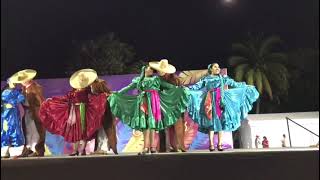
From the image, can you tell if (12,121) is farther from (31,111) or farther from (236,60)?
(236,60)

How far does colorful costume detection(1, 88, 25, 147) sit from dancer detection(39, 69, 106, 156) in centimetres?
45

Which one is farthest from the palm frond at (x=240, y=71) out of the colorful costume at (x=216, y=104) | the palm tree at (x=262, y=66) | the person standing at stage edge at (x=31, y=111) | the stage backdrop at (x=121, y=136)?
the person standing at stage edge at (x=31, y=111)

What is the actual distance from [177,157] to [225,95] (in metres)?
2.79

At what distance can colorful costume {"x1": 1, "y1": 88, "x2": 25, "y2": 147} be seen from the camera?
28.6 ft

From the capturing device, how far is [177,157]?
6.09m

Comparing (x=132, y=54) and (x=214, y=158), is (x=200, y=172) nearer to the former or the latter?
(x=214, y=158)

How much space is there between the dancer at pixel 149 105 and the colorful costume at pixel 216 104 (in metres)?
0.25

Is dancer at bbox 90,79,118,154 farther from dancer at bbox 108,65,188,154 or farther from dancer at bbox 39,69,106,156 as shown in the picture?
dancer at bbox 108,65,188,154

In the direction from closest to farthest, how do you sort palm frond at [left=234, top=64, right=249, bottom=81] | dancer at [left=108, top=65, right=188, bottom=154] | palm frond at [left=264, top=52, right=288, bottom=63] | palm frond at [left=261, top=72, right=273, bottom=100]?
dancer at [left=108, top=65, right=188, bottom=154] < palm frond at [left=261, top=72, right=273, bottom=100] < palm frond at [left=234, top=64, right=249, bottom=81] < palm frond at [left=264, top=52, right=288, bottom=63]

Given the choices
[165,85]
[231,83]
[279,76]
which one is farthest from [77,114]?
[279,76]

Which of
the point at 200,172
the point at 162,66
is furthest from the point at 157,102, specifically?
the point at 200,172

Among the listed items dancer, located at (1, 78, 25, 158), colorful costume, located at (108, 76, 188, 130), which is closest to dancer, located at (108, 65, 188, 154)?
colorful costume, located at (108, 76, 188, 130)

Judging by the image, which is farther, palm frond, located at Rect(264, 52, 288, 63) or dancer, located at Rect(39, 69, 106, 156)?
palm frond, located at Rect(264, 52, 288, 63)

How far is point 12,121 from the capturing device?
8.72 meters
